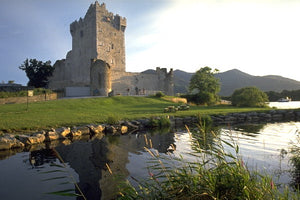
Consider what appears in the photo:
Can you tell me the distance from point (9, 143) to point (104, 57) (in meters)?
40.5

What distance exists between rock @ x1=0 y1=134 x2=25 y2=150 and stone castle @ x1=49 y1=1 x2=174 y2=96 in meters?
32.3

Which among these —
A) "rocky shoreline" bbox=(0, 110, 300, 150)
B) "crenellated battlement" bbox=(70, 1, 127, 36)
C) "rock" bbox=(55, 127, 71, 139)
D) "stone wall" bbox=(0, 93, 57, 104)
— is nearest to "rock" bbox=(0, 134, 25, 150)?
"rocky shoreline" bbox=(0, 110, 300, 150)

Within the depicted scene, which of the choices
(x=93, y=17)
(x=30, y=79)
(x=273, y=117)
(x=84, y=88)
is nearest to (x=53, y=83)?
(x=30, y=79)

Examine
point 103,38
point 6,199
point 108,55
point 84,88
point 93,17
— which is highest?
point 93,17

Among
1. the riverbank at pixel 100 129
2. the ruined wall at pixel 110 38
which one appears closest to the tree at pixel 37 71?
the ruined wall at pixel 110 38

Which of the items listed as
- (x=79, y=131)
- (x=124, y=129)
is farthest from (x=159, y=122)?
(x=79, y=131)

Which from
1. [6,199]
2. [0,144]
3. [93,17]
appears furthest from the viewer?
[93,17]

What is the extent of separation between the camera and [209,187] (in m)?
3.04

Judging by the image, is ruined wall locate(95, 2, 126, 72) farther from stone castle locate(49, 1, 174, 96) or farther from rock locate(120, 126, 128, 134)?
rock locate(120, 126, 128, 134)

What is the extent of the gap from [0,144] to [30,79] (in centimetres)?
3708

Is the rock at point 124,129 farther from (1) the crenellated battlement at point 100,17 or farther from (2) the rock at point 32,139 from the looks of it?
(1) the crenellated battlement at point 100,17

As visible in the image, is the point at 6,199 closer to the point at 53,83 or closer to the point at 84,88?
Answer: the point at 84,88

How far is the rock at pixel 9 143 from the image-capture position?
8.81 m

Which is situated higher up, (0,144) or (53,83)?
(53,83)
